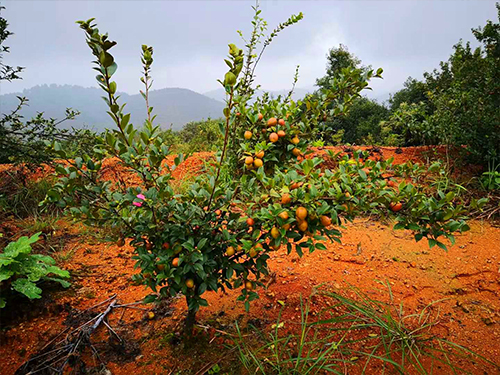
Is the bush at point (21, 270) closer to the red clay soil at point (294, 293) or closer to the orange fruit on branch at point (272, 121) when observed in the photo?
the red clay soil at point (294, 293)

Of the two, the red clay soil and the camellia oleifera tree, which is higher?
the camellia oleifera tree

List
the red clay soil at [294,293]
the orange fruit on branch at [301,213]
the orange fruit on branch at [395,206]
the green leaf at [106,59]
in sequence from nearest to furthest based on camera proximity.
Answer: the green leaf at [106,59]
the orange fruit on branch at [301,213]
the orange fruit on branch at [395,206]
the red clay soil at [294,293]

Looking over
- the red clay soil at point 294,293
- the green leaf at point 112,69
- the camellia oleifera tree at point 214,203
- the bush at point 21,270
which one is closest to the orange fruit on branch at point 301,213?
the camellia oleifera tree at point 214,203

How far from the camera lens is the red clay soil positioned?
4.83 ft

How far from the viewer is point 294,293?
193 centimetres

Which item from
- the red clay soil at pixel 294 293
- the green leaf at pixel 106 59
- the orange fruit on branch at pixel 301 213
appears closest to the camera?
the green leaf at pixel 106 59

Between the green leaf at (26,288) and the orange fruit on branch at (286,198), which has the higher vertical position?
the orange fruit on branch at (286,198)

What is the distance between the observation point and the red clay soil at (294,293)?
147 cm

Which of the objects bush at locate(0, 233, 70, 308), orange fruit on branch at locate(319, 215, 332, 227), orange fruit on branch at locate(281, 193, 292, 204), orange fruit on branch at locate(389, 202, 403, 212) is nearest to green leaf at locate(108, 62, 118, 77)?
orange fruit on branch at locate(281, 193, 292, 204)

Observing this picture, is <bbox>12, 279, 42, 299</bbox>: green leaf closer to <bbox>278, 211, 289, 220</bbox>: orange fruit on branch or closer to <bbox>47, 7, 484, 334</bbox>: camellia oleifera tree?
<bbox>47, 7, 484, 334</bbox>: camellia oleifera tree

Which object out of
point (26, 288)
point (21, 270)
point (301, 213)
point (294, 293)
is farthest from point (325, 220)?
point (21, 270)

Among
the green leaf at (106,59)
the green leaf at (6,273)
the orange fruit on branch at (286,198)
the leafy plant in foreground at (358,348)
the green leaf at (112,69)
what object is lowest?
the leafy plant in foreground at (358,348)

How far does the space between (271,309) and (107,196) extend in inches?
46.3

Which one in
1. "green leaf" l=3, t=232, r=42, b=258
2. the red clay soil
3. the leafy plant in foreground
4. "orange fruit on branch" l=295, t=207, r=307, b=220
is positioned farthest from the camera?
"green leaf" l=3, t=232, r=42, b=258
